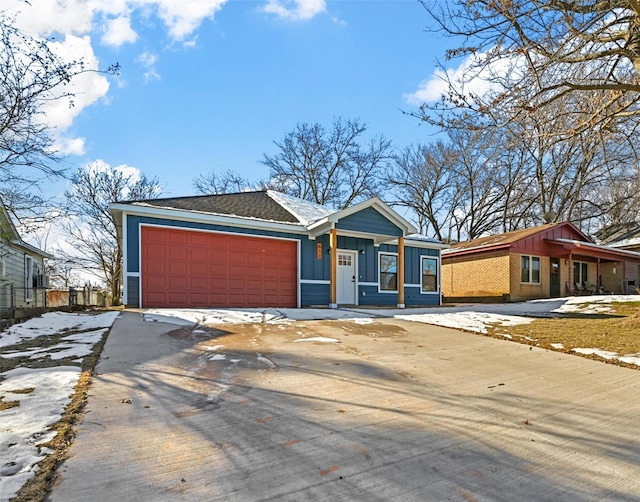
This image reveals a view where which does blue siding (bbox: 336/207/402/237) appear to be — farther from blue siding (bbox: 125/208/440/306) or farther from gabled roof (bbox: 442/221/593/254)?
gabled roof (bbox: 442/221/593/254)

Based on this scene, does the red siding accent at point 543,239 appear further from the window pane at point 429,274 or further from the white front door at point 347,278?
the white front door at point 347,278

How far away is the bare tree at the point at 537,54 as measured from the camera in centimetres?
584

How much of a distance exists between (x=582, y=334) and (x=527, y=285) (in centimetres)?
1255

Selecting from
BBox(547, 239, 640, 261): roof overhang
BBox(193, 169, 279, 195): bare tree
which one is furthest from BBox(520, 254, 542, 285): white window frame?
BBox(193, 169, 279, 195): bare tree

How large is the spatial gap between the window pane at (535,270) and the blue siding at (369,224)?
970 centimetres

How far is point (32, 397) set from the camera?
122 inches

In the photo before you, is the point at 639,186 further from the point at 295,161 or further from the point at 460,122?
the point at 295,161

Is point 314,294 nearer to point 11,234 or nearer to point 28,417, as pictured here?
point 11,234

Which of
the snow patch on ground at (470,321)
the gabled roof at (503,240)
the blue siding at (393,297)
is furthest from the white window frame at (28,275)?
the gabled roof at (503,240)

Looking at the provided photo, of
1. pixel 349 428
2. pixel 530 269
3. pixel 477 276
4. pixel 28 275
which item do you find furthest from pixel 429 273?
pixel 28 275

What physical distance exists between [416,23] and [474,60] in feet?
3.68

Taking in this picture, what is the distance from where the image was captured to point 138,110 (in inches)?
390

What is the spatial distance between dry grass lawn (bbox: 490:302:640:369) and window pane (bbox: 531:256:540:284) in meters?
10.9

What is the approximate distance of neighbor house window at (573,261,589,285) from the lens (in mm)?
20781
